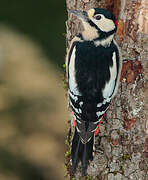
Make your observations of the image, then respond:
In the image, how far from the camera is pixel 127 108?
3.67m

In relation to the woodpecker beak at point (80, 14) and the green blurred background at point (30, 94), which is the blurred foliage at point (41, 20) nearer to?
the green blurred background at point (30, 94)

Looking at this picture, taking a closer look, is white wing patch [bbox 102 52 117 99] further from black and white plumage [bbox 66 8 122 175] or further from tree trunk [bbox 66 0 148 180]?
tree trunk [bbox 66 0 148 180]

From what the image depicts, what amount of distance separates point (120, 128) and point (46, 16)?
3.99 m

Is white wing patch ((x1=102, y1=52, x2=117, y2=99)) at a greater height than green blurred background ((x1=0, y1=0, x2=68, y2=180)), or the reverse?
white wing patch ((x1=102, y1=52, x2=117, y2=99))

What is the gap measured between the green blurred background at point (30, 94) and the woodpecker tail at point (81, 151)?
3410 millimetres

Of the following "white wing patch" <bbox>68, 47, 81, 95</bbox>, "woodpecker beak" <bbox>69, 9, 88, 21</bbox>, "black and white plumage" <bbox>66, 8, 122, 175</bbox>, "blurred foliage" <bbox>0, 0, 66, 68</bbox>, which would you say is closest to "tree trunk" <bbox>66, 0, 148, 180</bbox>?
"black and white plumage" <bbox>66, 8, 122, 175</bbox>

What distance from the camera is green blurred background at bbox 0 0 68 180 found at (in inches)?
284

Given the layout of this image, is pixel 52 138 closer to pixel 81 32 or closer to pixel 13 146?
pixel 13 146

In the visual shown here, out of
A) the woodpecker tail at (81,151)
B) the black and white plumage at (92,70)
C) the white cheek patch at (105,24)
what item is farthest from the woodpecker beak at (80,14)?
the woodpecker tail at (81,151)

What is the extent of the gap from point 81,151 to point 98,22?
1.16m

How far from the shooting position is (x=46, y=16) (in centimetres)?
726

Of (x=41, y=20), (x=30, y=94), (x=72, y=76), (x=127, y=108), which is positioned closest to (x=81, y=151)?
(x=127, y=108)

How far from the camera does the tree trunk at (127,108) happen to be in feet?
11.6

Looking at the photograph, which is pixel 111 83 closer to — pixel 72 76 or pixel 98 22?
pixel 72 76
